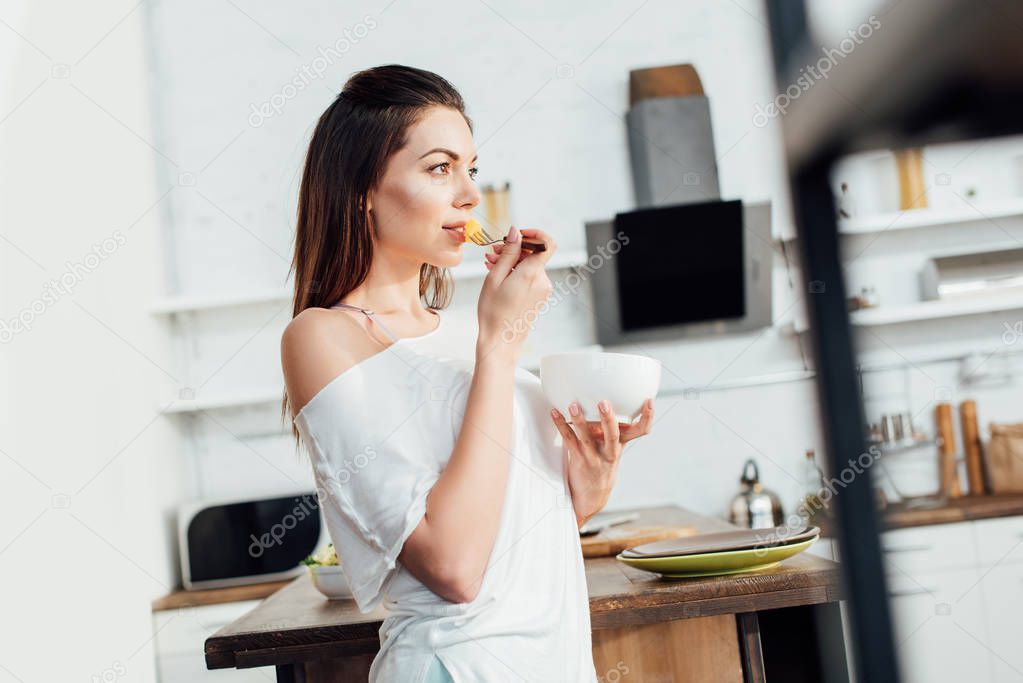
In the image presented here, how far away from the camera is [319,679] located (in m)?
1.53

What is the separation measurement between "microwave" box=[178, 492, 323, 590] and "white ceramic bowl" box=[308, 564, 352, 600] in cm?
147

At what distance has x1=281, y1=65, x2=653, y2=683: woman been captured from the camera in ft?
3.63

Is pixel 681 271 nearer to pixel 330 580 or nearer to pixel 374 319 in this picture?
pixel 330 580

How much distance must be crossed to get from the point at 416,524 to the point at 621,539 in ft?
3.13

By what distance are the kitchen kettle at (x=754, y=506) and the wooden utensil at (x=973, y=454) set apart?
3.01 m

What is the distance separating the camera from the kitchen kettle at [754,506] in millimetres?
3168

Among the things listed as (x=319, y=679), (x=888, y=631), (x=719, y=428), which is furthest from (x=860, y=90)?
(x=719, y=428)

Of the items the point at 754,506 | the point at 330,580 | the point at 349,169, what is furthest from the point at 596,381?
the point at 754,506

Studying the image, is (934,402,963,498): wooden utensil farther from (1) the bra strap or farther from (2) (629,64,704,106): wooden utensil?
(2) (629,64,704,106): wooden utensil

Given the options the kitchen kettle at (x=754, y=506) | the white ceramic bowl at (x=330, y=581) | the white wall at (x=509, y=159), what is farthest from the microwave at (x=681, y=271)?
the white ceramic bowl at (x=330, y=581)

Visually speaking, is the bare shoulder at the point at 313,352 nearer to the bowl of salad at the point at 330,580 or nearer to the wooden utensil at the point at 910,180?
the bowl of salad at the point at 330,580

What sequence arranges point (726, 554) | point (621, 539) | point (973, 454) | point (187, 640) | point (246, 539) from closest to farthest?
1. point (973, 454)
2. point (726, 554)
3. point (621, 539)
4. point (187, 640)
5. point (246, 539)

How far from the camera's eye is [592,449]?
1.26m

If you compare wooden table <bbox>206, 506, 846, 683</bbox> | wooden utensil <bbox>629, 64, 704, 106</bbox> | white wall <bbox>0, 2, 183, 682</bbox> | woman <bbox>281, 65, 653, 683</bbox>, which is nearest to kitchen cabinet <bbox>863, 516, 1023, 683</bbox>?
woman <bbox>281, 65, 653, 683</bbox>
